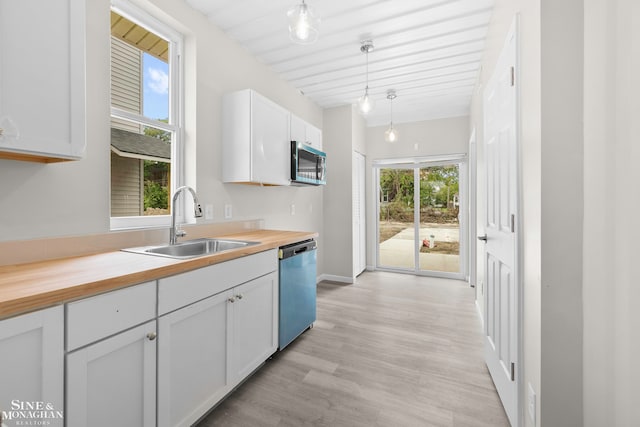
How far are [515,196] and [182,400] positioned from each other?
6.65ft

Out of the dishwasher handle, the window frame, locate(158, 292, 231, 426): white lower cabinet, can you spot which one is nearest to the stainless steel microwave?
the dishwasher handle

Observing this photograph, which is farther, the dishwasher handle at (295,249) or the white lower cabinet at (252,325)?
the dishwasher handle at (295,249)

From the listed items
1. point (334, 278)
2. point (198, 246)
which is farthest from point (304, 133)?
point (334, 278)

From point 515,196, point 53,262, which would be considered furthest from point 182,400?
point 515,196

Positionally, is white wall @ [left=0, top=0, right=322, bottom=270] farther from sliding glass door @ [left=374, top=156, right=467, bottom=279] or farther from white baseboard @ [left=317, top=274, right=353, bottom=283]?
sliding glass door @ [left=374, top=156, right=467, bottom=279]

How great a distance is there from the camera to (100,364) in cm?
106

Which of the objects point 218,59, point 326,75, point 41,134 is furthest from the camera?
point 326,75

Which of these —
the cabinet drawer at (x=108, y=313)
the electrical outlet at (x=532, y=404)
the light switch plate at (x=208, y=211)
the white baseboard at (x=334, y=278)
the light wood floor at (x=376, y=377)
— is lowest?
the light wood floor at (x=376, y=377)

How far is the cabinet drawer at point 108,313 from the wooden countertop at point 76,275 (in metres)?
0.03

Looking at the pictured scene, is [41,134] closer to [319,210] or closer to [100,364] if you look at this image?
[100,364]

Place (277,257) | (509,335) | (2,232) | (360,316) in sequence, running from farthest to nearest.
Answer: (360,316) < (277,257) < (509,335) < (2,232)

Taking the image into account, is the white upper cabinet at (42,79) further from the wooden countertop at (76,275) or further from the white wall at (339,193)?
the white wall at (339,193)

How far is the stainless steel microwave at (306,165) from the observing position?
294cm

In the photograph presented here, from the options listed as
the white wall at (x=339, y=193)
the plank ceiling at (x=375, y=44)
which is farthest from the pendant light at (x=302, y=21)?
the white wall at (x=339, y=193)
